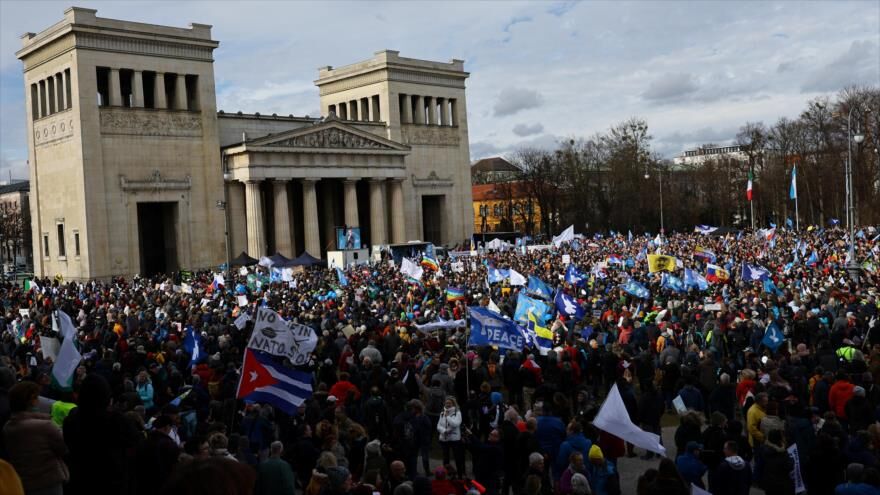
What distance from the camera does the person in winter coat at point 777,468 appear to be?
937 centimetres

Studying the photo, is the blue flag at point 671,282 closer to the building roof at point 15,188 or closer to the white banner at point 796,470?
the white banner at point 796,470

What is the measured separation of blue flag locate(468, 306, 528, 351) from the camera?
14.9 metres

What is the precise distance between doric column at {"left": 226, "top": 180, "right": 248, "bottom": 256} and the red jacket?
51805mm

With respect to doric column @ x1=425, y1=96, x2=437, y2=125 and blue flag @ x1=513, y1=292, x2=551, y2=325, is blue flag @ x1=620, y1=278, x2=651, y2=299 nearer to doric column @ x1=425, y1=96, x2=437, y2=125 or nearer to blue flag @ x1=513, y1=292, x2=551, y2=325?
blue flag @ x1=513, y1=292, x2=551, y2=325

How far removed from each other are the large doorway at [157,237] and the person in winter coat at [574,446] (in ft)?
171

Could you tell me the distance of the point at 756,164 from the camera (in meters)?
89.1

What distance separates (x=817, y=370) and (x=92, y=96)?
5007cm

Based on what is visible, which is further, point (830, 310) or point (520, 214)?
point (520, 214)

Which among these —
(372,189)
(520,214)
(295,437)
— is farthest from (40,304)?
(520,214)

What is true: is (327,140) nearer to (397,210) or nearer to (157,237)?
(397,210)

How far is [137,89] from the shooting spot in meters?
55.7

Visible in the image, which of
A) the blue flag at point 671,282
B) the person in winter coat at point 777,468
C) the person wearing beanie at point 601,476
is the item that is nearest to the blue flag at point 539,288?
the blue flag at point 671,282

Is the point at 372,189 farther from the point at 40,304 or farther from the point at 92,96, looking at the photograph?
the point at 40,304

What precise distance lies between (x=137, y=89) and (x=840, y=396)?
5189 centimetres
